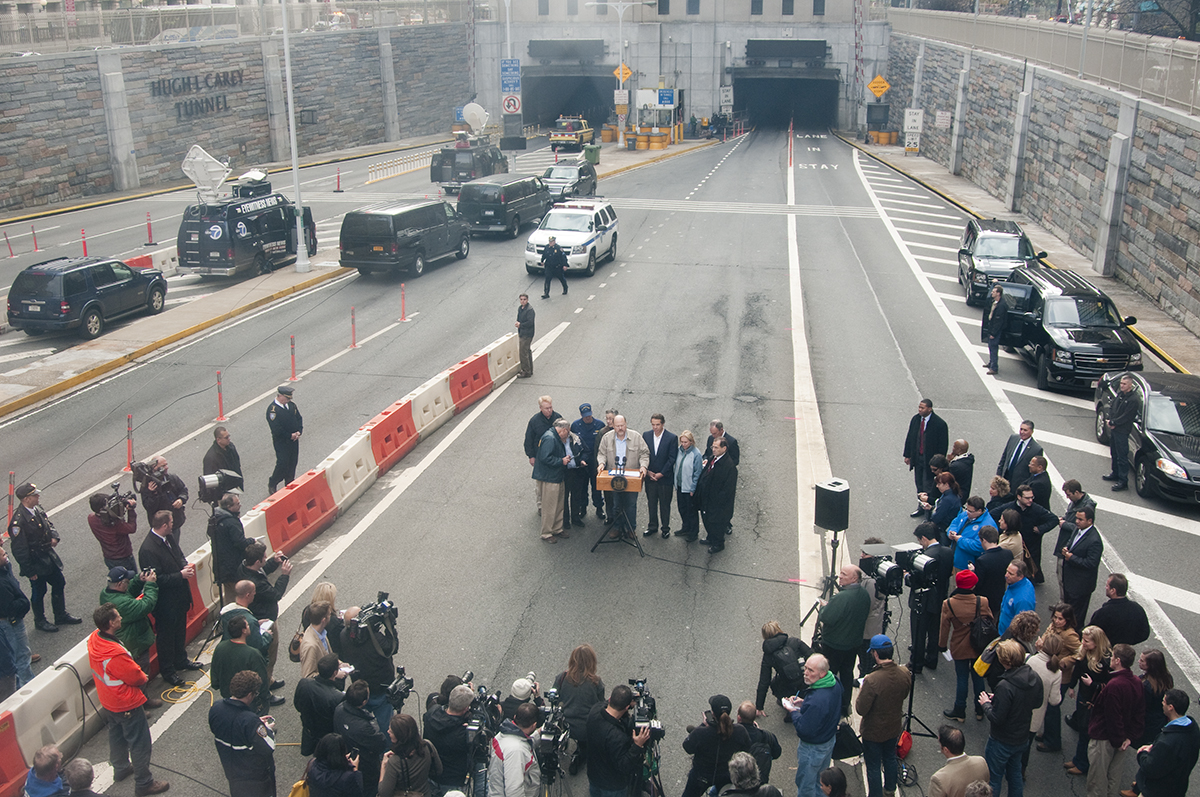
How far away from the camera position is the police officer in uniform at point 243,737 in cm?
727

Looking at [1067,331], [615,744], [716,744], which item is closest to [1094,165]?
→ [1067,331]

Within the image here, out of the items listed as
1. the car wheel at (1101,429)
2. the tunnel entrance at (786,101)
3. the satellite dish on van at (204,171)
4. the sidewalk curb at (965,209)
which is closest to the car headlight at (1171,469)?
the car wheel at (1101,429)

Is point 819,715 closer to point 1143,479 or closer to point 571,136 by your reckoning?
point 1143,479

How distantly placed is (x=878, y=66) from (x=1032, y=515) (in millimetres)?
68311

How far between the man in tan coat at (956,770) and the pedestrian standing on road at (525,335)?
13.0 metres

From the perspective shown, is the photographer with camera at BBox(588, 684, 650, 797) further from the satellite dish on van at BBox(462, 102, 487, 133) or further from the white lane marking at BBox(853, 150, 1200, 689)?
the satellite dish on van at BBox(462, 102, 487, 133)

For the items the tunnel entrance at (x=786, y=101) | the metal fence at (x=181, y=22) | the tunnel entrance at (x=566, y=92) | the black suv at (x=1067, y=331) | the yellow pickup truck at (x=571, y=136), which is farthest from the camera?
the tunnel entrance at (x=786, y=101)

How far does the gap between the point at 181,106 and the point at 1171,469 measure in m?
44.0

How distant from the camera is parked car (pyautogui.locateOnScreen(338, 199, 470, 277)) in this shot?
27094 mm

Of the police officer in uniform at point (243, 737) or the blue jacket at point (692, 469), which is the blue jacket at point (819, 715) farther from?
the blue jacket at point (692, 469)

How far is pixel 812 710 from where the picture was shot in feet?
24.7

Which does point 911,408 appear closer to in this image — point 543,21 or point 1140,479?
point 1140,479

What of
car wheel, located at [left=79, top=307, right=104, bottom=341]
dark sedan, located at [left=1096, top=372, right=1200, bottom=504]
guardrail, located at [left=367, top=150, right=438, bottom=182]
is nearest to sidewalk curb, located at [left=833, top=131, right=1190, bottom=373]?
dark sedan, located at [left=1096, top=372, right=1200, bottom=504]

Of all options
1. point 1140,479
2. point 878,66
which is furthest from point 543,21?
point 1140,479
